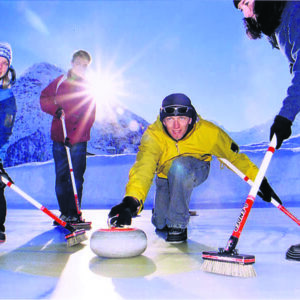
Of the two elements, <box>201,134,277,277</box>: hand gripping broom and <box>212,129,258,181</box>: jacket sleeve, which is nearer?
<box>201,134,277,277</box>: hand gripping broom

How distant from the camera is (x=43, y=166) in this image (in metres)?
7.17

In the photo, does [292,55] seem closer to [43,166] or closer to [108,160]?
[108,160]

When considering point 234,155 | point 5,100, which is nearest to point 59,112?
point 5,100

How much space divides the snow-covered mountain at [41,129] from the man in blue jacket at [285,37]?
31716 millimetres

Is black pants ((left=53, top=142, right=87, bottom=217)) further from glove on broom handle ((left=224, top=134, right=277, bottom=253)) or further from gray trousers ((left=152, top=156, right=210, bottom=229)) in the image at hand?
glove on broom handle ((left=224, top=134, right=277, bottom=253))

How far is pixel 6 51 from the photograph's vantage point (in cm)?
242

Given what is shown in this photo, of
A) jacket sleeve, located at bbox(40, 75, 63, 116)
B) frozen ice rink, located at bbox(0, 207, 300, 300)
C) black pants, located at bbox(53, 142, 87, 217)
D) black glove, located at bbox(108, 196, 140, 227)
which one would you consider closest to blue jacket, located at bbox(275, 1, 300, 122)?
frozen ice rink, located at bbox(0, 207, 300, 300)

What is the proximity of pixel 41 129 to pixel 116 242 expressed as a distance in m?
41.9

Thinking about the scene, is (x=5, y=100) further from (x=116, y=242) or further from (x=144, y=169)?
(x=116, y=242)

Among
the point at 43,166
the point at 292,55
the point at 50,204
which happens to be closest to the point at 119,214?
the point at 292,55

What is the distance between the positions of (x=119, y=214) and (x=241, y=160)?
94 centimetres

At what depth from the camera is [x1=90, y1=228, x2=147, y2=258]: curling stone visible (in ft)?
5.04

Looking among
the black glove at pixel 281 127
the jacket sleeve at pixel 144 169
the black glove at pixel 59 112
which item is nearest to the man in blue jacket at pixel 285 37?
the black glove at pixel 281 127

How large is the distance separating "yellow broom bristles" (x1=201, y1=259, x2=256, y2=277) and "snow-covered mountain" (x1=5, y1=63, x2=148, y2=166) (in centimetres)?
3213
